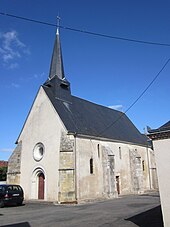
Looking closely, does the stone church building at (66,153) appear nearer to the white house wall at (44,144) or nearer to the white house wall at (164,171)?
the white house wall at (44,144)

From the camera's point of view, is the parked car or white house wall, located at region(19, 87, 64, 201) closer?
the parked car

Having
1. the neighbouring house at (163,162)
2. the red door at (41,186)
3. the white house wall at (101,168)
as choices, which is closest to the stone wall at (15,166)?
the red door at (41,186)

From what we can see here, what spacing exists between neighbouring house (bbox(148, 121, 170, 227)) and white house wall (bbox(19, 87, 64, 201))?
11582mm

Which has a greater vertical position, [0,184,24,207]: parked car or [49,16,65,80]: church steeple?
[49,16,65,80]: church steeple

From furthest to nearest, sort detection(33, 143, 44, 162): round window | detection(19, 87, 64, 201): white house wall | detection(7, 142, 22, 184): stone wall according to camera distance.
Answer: detection(7, 142, 22, 184): stone wall
detection(33, 143, 44, 162): round window
detection(19, 87, 64, 201): white house wall

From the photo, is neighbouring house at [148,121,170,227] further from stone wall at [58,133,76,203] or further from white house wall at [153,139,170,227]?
stone wall at [58,133,76,203]

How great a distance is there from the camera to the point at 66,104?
21.7m

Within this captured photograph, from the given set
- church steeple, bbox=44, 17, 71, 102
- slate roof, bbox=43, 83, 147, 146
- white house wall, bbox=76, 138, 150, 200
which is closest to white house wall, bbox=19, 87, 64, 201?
slate roof, bbox=43, 83, 147, 146

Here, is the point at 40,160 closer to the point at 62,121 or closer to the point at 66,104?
the point at 62,121

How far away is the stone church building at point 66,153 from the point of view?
17.6m

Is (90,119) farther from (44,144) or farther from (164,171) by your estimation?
(164,171)

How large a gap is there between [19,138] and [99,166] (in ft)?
26.2

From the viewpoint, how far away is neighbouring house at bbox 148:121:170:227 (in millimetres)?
6889

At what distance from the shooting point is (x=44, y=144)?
19281 mm
